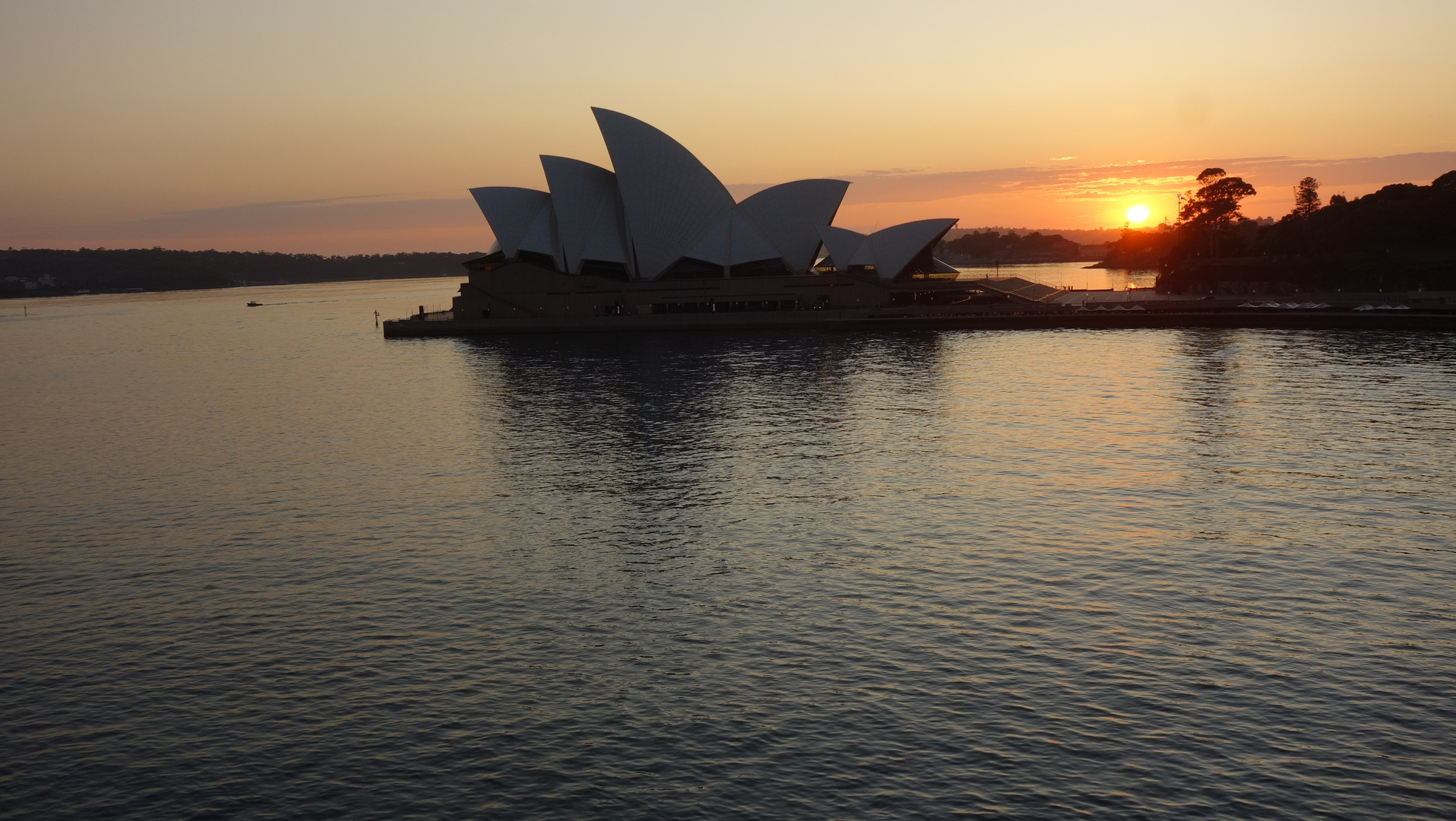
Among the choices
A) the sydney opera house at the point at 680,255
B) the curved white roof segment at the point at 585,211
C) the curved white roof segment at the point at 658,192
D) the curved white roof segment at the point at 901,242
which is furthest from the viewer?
the curved white roof segment at the point at 901,242

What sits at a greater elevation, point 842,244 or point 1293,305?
point 842,244

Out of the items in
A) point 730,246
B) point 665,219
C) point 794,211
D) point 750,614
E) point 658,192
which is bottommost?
point 750,614

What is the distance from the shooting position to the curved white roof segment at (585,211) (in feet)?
311

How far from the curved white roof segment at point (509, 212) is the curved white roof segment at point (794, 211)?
20.8 meters

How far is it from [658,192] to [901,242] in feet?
82.0

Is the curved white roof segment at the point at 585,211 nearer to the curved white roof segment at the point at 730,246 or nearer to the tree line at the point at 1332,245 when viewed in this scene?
the curved white roof segment at the point at 730,246

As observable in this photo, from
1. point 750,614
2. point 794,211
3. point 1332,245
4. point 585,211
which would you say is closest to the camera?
point 750,614

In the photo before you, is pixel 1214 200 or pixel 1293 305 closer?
pixel 1293 305

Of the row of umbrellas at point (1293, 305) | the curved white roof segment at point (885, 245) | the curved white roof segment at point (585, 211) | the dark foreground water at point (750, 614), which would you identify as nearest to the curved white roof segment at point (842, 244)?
the curved white roof segment at point (885, 245)

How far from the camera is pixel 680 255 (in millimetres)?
97875

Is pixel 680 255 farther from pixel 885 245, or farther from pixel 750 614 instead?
pixel 750 614

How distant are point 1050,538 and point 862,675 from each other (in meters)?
10.5

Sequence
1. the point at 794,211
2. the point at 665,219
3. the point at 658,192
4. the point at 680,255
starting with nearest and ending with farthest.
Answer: the point at 658,192, the point at 665,219, the point at 680,255, the point at 794,211

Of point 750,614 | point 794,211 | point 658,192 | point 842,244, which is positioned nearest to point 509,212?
point 658,192
